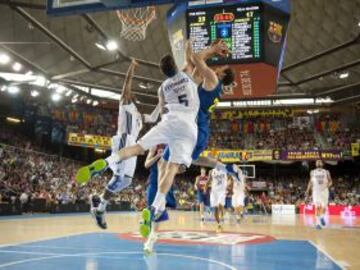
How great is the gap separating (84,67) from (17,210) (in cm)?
1159

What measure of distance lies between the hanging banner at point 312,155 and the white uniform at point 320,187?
20929 millimetres

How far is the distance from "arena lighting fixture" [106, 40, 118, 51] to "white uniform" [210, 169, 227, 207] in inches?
Answer: 523

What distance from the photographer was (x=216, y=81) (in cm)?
614

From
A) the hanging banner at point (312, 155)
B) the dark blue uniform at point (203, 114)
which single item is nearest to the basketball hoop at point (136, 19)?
the dark blue uniform at point (203, 114)

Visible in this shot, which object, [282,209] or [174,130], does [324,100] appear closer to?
[282,209]

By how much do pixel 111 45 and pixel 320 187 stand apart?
1538 cm

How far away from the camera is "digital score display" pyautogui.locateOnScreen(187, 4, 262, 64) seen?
12562 millimetres

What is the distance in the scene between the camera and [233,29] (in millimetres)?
12758

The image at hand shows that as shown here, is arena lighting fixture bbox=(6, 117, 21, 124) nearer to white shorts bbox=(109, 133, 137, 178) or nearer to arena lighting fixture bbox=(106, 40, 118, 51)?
arena lighting fixture bbox=(106, 40, 118, 51)

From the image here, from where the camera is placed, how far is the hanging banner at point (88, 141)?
3472 cm

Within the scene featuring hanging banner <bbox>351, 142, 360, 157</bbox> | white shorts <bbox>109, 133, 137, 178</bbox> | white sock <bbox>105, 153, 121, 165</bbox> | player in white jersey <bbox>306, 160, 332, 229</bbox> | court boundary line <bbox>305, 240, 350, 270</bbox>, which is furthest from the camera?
hanging banner <bbox>351, 142, 360, 157</bbox>

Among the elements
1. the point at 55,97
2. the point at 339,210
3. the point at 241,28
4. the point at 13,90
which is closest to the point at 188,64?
the point at 241,28

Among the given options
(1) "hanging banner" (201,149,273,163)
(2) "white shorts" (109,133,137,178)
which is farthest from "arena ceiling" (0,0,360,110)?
(2) "white shorts" (109,133,137,178)

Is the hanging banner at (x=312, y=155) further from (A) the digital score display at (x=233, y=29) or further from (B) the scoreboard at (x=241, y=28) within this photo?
(A) the digital score display at (x=233, y=29)
